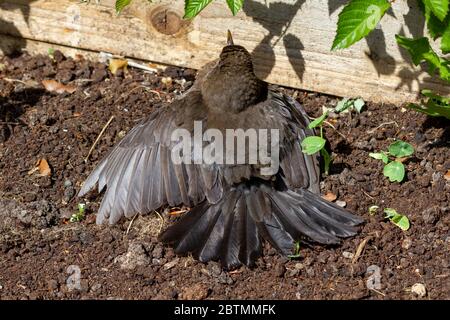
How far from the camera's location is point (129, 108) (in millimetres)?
6648

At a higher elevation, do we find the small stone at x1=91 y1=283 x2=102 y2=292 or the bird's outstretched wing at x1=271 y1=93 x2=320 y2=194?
the bird's outstretched wing at x1=271 y1=93 x2=320 y2=194

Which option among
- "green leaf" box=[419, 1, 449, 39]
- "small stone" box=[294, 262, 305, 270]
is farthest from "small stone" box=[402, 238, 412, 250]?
"green leaf" box=[419, 1, 449, 39]

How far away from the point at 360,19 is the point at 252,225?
1520 mm

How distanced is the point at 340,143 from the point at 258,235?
1.19 meters

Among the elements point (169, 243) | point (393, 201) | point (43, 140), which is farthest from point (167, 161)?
point (393, 201)

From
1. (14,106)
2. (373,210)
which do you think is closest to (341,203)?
(373,210)

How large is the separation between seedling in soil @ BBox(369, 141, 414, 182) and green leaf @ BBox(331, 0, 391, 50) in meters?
0.97

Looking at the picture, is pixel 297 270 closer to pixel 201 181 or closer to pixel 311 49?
pixel 201 181

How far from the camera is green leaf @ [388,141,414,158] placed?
5922 mm

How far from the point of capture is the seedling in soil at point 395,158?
5770 mm

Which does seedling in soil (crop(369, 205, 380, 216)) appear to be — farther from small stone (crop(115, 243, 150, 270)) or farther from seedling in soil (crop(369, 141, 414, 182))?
small stone (crop(115, 243, 150, 270))

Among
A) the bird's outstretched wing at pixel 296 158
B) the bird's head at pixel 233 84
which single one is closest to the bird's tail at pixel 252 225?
the bird's outstretched wing at pixel 296 158

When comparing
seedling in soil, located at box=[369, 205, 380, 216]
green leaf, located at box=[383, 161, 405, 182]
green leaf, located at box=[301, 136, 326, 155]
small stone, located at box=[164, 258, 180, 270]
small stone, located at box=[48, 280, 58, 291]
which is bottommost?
small stone, located at box=[48, 280, 58, 291]

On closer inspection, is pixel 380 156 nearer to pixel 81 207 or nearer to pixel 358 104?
pixel 358 104
